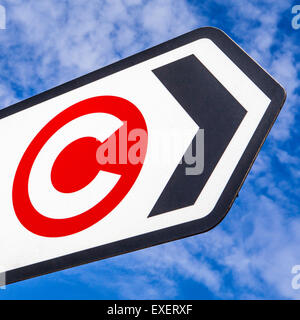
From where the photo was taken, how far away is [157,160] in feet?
3.15

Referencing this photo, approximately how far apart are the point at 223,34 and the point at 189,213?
1.70ft

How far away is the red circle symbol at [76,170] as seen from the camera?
96cm

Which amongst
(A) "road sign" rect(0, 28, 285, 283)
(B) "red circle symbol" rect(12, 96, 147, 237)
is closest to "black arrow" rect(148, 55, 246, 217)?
(A) "road sign" rect(0, 28, 285, 283)

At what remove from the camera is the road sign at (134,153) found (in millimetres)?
867

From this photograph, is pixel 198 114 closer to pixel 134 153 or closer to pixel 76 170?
pixel 134 153

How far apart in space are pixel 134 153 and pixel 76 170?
0.17 m

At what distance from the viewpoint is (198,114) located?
985mm

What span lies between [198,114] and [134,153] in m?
0.19

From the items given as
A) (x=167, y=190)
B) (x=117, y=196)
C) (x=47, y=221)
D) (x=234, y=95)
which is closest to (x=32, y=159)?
(x=47, y=221)

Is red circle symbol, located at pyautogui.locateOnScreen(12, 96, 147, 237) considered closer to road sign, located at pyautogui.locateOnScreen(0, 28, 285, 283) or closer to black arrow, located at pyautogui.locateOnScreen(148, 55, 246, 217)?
road sign, located at pyautogui.locateOnScreen(0, 28, 285, 283)

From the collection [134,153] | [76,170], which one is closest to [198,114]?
[134,153]

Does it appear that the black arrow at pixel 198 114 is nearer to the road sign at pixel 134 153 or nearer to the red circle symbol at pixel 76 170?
the road sign at pixel 134 153

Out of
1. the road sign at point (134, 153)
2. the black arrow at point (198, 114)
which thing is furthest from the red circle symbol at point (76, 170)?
the black arrow at point (198, 114)

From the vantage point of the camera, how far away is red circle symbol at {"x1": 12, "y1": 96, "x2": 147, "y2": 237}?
96 centimetres
